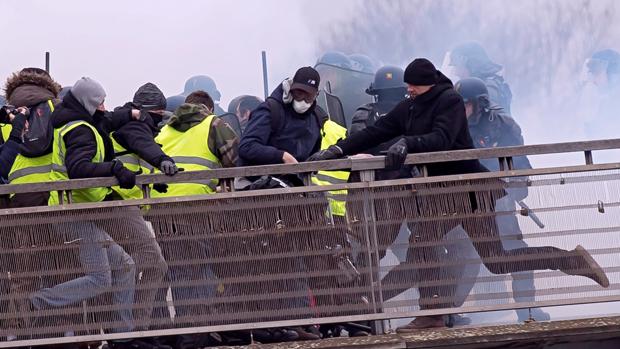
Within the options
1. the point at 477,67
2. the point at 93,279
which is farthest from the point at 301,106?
the point at 477,67

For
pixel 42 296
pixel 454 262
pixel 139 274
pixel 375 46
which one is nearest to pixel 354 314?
pixel 454 262

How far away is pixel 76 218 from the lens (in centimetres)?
767

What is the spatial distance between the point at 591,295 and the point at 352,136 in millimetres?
1841

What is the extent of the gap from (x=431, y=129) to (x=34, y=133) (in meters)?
2.39

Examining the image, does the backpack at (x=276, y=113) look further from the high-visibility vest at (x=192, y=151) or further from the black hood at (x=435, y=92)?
the black hood at (x=435, y=92)

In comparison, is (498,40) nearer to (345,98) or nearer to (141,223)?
(345,98)

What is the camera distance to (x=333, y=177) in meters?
8.67

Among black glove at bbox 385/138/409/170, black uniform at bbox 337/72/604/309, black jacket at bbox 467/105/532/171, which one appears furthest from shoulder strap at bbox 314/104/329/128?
black jacket at bbox 467/105/532/171

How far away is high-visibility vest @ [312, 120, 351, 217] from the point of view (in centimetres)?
767

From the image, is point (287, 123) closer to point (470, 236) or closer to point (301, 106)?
point (301, 106)

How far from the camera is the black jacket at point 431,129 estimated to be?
26.0 ft

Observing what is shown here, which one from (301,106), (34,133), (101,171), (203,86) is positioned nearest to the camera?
(101,171)

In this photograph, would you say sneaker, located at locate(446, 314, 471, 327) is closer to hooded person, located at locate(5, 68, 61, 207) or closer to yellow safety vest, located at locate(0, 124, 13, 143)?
hooded person, located at locate(5, 68, 61, 207)

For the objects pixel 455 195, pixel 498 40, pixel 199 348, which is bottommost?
pixel 199 348
